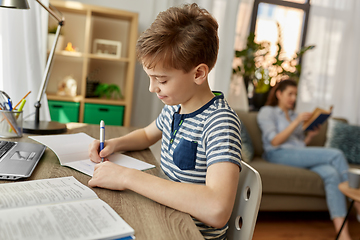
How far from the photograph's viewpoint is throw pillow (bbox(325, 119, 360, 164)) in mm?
2791

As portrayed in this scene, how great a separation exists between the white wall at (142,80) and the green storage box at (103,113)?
407 millimetres

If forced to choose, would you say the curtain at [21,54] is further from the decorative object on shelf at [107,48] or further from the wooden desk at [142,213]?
the wooden desk at [142,213]

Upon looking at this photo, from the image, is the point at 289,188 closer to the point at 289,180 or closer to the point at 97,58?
the point at 289,180

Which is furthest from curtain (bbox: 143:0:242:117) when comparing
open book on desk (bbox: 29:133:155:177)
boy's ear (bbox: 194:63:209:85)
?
boy's ear (bbox: 194:63:209:85)

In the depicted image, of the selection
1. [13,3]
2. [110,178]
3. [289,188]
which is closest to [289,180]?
[289,188]

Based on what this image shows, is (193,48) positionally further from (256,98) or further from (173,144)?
(256,98)

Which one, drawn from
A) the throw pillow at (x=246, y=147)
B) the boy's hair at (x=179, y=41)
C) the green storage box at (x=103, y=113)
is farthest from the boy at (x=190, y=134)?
the green storage box at (x=103, y=113)

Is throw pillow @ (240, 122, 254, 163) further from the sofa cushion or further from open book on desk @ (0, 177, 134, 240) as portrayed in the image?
open book on desk @ (0, 177, 134, 240)

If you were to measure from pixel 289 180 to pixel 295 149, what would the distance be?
1.04 ft

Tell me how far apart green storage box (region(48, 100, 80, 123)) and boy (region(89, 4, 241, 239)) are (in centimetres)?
165

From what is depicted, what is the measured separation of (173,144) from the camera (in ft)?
3.17

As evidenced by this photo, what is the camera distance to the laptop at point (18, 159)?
0.76 meters

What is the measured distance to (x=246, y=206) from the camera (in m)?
0.85

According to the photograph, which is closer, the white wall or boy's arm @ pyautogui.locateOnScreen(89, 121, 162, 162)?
boy's arm @ pyautogui.locateOnScreen(89, 121, 162, 162)
